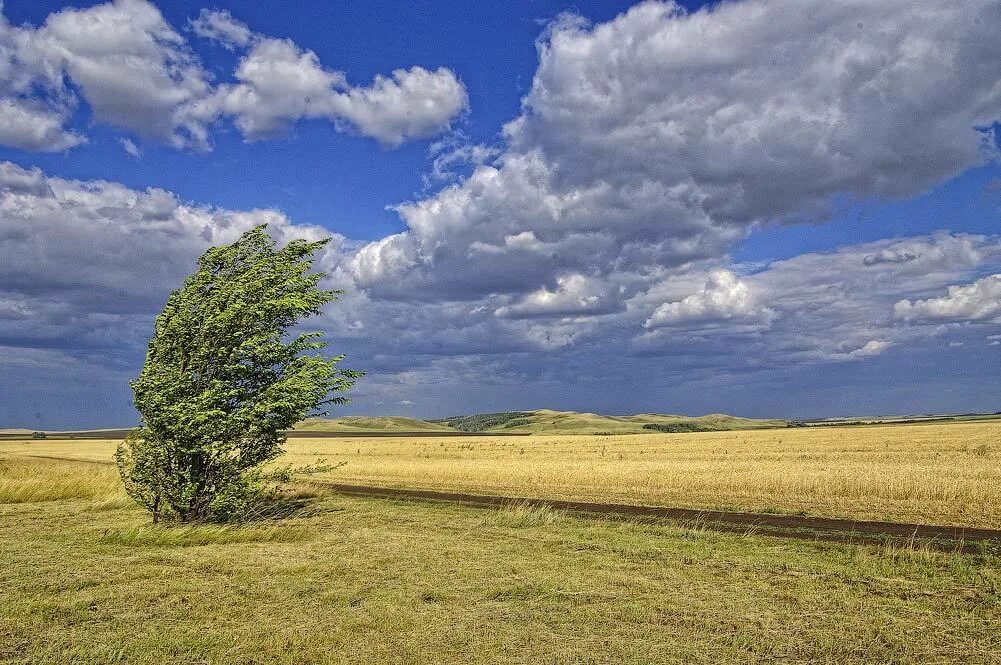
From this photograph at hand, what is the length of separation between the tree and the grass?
2437 mm

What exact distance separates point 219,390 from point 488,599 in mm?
11680

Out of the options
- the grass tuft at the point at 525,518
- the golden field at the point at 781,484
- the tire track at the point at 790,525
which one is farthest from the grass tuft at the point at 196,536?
the golden field at the point at 781,484

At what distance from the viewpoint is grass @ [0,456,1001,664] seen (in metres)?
8.75

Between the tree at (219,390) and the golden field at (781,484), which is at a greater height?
the tree at (219,390)

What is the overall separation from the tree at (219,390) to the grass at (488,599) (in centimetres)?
244

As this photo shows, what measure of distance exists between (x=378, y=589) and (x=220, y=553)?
532cm

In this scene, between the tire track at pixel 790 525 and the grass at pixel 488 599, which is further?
the tire track at pixel 790 525

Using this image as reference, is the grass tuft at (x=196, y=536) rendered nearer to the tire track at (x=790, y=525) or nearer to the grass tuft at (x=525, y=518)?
the grass tuft at (x=525, y=518)

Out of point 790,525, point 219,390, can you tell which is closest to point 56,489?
point 219,390

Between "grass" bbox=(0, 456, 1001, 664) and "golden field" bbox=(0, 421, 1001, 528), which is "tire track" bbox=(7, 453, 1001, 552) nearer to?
"golden field" bbox=(0, 421, 1001, 528)

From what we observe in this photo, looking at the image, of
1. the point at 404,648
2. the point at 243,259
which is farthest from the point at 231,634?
the point at 243,259

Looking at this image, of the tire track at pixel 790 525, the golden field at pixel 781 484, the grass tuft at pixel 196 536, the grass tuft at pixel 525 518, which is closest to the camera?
the tire track at pixel 790 525

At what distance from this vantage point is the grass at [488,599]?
8.75m

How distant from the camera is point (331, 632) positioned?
31.0ft
